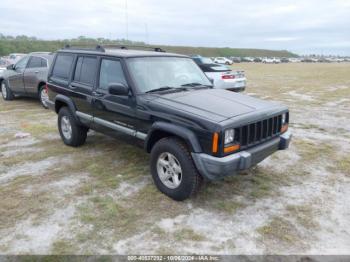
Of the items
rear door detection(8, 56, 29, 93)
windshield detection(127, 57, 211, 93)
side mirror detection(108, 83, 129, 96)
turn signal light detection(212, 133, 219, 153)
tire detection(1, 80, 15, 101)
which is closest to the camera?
turn signal light detection(212, 133, 219, 153)

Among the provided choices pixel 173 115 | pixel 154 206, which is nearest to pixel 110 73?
pixel 173 115

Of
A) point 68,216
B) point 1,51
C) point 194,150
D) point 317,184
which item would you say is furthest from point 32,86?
point 1,51

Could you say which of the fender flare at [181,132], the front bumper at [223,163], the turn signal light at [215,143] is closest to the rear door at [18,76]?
the fender flare at [181,132]

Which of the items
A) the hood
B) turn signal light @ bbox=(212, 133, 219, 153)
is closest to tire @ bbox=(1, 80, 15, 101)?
the hood

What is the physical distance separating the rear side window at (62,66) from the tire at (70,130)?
2.16 feet

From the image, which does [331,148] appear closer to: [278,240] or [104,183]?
[278,240]

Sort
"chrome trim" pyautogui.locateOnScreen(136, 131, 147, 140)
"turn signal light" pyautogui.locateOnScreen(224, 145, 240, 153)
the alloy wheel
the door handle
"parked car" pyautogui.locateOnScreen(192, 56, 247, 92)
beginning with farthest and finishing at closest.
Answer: "parked car" pyautogui.locateOnScreen(192, 56, 247, 92), the door handle, "chrome trim" pyautogui.locateOnScreen(136, 131, 147, 140), the alloy wheel, "turn signal light" pyautogui.locateOnScreen(224, 145, 240, 153)

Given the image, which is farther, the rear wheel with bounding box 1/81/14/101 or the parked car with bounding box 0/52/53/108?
the rear wheel with bounding box 1/81/14/101

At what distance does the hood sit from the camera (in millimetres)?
3686

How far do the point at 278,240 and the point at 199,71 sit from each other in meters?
3.15

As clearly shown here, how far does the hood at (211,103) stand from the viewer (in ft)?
12.1

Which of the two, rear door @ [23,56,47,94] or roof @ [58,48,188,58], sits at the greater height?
roof @ [58,48,188,58]

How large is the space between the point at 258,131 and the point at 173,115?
3.57 feet

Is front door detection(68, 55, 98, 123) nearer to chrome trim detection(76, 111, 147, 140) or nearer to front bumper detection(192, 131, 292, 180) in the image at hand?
chrome trim detection(76, 111, 147, 140)
